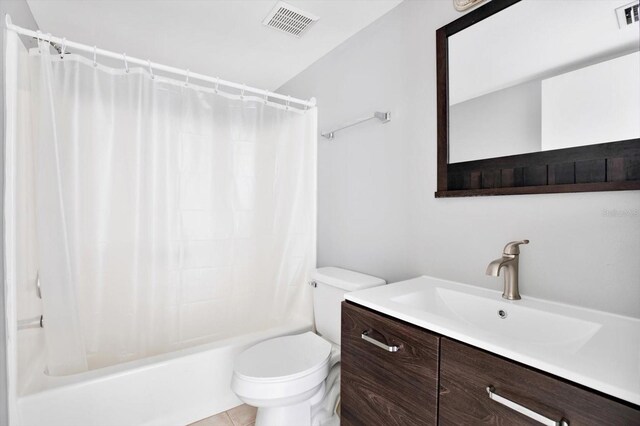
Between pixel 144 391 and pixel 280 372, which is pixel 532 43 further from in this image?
pixel 144 391

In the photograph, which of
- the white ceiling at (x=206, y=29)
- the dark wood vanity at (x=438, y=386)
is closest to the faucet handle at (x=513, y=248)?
the dark wood vanity at (x=438, y=386)

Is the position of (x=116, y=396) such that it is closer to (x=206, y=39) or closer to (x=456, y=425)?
(x=456, y=425)

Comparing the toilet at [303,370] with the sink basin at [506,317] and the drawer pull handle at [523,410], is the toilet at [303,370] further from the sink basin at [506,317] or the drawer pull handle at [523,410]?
the drawer pull handle at [523,410]

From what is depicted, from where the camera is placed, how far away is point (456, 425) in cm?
81

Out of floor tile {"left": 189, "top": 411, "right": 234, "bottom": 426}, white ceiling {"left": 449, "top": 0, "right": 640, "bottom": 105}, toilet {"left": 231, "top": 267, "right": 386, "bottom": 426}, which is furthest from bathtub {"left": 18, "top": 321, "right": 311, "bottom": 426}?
white ceiling {"left": 449, "top": 0, "right": 640, "bottom": 105}

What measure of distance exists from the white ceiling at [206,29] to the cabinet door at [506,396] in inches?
67.6

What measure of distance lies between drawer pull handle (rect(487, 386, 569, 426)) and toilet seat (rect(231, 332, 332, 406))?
0.83 meters

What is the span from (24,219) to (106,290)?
463 millimetres

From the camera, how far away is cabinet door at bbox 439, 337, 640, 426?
58cm

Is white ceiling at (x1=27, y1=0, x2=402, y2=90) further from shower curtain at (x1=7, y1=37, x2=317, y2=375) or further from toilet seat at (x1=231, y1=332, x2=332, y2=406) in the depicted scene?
toilet seat at (x1=231, y1=332, x2=332, y2=406)

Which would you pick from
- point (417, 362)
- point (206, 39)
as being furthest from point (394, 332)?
point (206, 39)

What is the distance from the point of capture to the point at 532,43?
1.11 metres

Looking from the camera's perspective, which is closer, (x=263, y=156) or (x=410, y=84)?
(x=410, y=84)

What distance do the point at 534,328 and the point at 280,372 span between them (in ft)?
3.26
